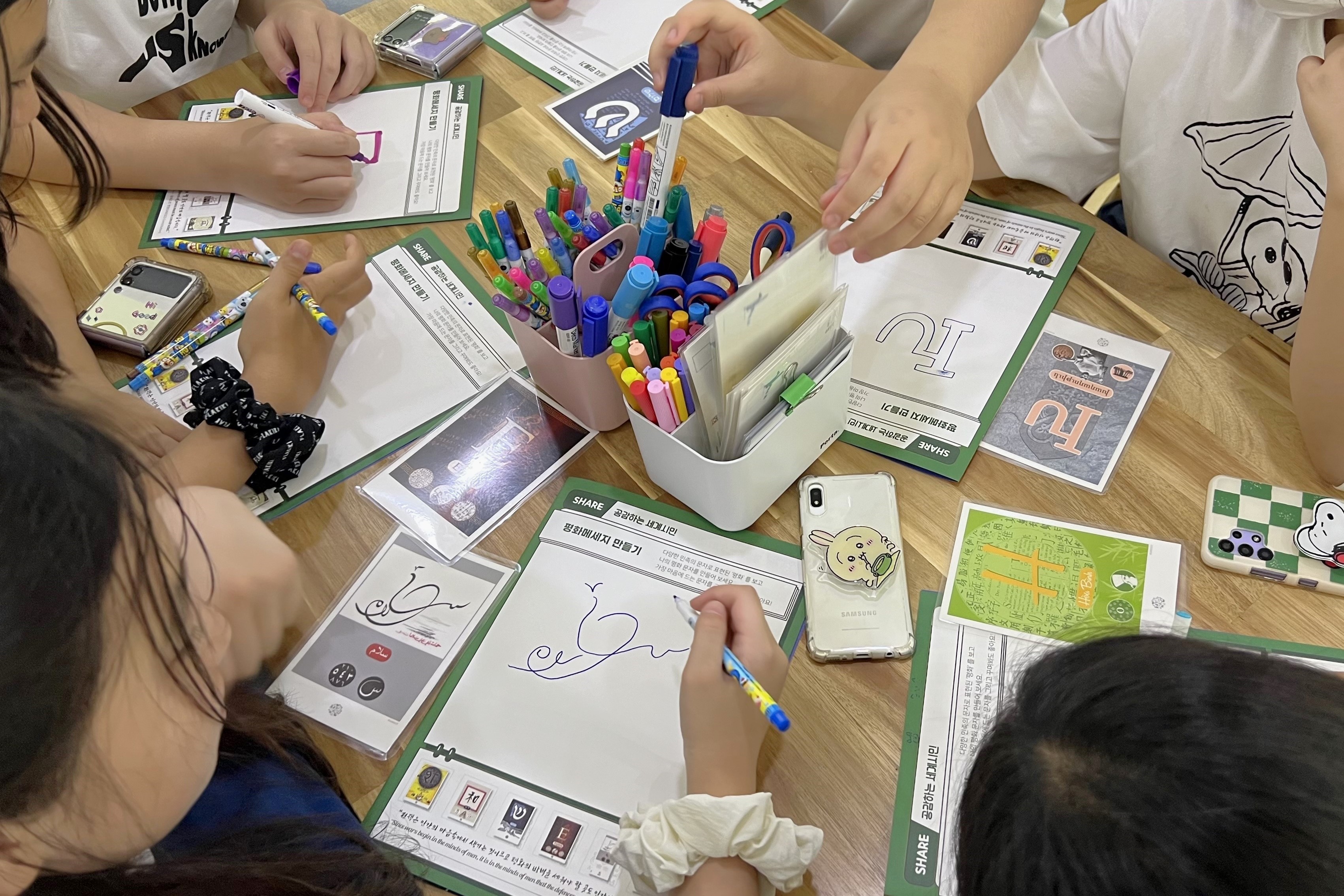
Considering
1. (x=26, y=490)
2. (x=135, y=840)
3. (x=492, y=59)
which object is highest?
(x=492, y=59)

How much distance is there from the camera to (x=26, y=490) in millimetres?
406

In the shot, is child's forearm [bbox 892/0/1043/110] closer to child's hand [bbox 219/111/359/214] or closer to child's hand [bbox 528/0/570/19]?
child's hand [bbox 528/0/570/19]

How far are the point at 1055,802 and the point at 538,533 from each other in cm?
43

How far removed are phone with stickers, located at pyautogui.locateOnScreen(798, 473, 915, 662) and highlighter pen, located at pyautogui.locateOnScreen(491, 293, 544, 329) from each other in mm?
246

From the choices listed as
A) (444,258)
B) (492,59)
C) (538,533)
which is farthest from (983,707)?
(492,59)

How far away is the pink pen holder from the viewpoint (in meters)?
0.67

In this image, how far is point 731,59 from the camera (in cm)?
87

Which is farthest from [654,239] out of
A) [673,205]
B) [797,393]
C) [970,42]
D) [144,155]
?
[144,155]

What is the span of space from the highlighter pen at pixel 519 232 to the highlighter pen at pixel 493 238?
→ 0.01 meters

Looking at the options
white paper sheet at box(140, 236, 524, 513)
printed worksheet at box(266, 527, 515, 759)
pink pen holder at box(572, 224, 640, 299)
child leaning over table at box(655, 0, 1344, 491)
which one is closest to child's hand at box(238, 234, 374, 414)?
white paper sheet at box(140, 236, 524, 513)

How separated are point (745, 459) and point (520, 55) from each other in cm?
65

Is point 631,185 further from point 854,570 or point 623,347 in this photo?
point 854,570

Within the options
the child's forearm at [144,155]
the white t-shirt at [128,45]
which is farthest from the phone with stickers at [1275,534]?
the white t-shirt at [128,45]

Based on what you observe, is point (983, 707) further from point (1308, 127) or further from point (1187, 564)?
point (1308, 127)
